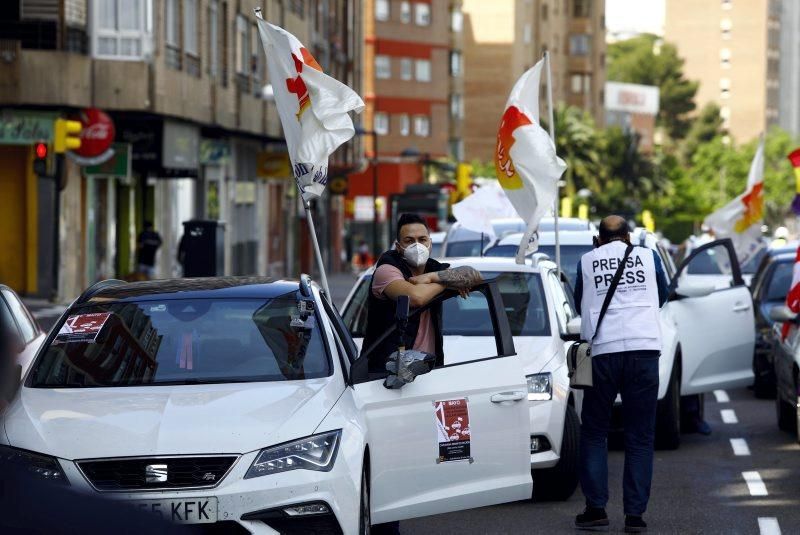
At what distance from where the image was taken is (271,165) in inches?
1977

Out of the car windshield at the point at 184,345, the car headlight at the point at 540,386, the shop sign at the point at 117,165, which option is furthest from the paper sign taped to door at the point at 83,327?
the shop sign at the point at 117,165

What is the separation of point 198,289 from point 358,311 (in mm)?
3522

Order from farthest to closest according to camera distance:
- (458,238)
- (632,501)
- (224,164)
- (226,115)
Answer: (224,164) < (226,115) < (458,238) < (632,501)

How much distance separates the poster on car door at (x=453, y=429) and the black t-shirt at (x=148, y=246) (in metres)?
26.2

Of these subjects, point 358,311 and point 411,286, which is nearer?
point 411,286

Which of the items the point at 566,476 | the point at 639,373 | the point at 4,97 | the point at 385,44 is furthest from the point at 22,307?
the point at 385,44

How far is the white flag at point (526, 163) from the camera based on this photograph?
47.0 feet

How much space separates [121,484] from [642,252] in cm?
378

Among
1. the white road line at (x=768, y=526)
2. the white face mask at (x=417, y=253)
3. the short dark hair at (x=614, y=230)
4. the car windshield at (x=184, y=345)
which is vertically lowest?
the white road line at (x=768, y=526)

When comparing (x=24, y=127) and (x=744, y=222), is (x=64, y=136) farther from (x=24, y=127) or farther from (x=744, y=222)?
(x=744, y=222)

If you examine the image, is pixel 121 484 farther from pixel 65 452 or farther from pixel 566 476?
pixel 566 476

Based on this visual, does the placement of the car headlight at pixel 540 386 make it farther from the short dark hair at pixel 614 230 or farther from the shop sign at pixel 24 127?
the shop sign at pixel 24 127

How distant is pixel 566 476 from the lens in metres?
10.6

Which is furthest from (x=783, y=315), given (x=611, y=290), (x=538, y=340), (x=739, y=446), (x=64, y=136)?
(x=64, y=136)
